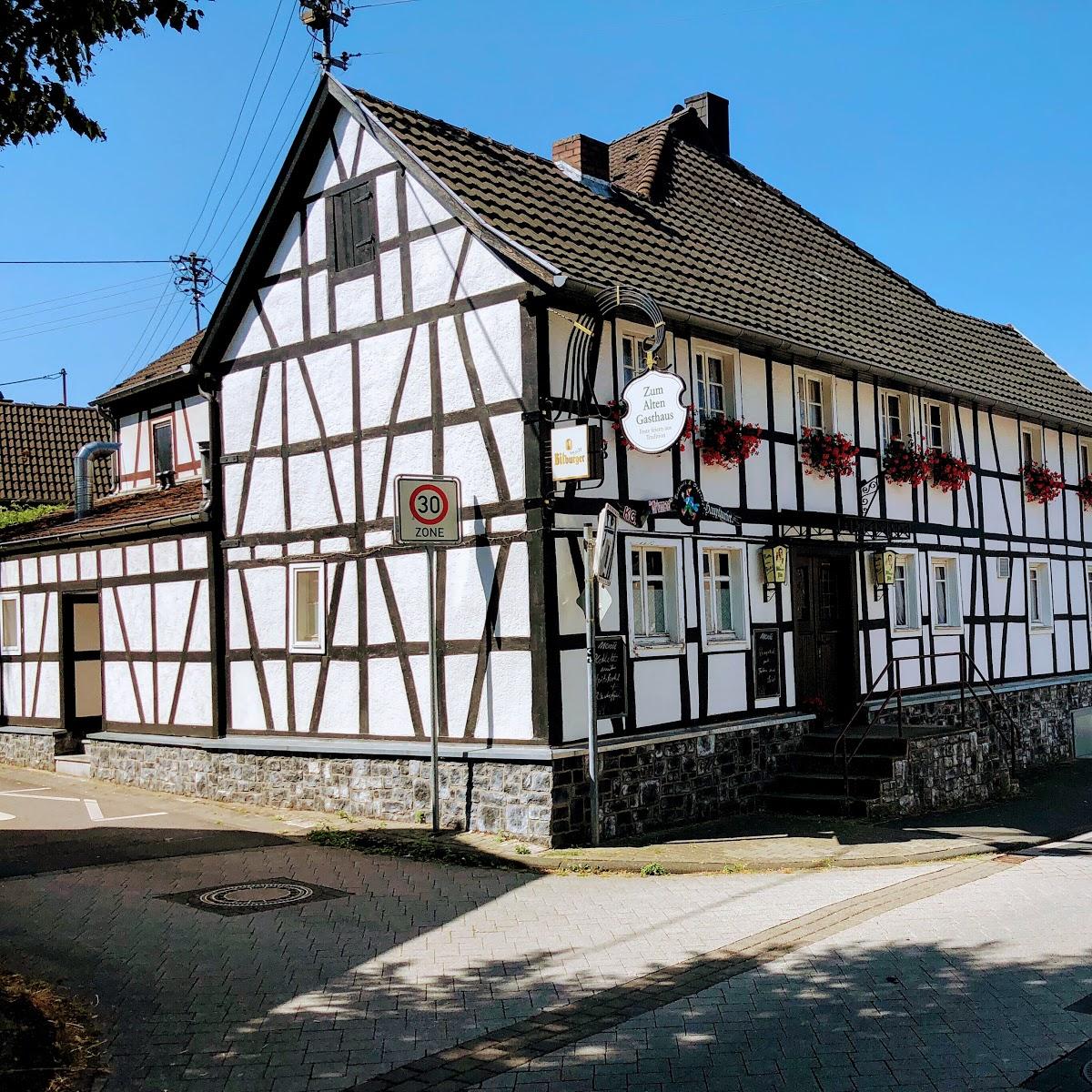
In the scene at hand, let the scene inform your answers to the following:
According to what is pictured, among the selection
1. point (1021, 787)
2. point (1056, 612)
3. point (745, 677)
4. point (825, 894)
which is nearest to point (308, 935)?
point (825, 894)

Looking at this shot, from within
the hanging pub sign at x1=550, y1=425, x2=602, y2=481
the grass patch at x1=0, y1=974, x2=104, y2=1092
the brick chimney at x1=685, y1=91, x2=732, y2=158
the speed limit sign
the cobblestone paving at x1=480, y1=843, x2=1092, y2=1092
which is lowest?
the cobblestone paving at x1=480, y1=843, x2=1092, y2=1092

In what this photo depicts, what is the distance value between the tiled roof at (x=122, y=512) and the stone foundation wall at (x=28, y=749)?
3241mm

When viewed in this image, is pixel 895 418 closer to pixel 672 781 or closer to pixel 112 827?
pixel 672 781

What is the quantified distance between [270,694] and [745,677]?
589 cm

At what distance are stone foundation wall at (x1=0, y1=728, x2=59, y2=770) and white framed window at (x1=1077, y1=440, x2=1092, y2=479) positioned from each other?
1877cm

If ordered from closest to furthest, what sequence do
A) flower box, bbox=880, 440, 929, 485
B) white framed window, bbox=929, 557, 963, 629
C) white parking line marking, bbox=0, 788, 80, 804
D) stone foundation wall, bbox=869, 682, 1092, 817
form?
stone foundation wall, bbox=869, 682, 1092, 817 < white parking line marking, bbox=0, 788, 80, 804 < flower box, bbox=880, 440, 929, 485 < white framed window, bbox=929, 557, 963, 629

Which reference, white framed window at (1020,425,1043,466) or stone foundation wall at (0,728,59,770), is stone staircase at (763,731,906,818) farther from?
stone foundation wall at (0,728,59,770)

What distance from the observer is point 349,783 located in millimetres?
13844

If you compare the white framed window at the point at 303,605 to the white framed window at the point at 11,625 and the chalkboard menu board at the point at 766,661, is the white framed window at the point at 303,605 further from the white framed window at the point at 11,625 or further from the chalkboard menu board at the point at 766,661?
the white framed window at the point at 11,625

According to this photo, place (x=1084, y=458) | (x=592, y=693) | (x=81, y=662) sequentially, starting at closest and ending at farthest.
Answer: (x=592, y=693) → (x=81, y=662) → (x=1084, y=458)

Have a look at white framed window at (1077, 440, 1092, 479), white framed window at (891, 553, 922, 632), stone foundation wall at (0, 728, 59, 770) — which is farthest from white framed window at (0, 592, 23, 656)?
white framed window at (1077, 440, 1092, 479)

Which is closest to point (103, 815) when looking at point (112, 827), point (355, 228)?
point (112, 827)

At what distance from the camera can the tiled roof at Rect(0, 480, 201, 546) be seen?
1808 centimetres

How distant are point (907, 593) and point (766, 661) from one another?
394cm
